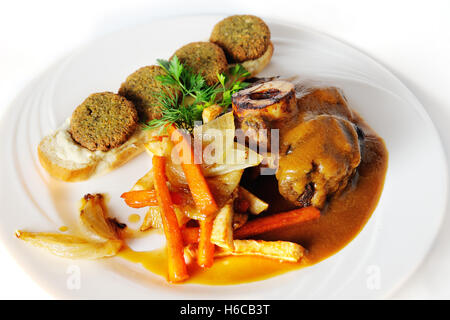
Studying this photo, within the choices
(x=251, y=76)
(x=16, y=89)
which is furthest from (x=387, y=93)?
(x=16, y=89)

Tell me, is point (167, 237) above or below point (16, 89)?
below

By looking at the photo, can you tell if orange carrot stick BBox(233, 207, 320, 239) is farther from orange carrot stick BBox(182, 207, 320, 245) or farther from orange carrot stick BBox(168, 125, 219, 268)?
orange carrot stick BBox(168, 125, 219, 268)

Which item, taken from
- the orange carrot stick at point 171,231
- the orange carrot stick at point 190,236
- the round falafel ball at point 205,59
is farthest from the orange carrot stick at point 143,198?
the round falafel ball at point 205,59

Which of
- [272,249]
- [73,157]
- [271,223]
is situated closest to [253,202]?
[271,223]

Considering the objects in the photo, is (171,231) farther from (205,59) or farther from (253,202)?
(205,59)

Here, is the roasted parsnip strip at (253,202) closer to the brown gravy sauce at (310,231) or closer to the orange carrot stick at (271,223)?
the orange carrot stick at (271,223)

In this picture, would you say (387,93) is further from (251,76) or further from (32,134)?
(32,134)

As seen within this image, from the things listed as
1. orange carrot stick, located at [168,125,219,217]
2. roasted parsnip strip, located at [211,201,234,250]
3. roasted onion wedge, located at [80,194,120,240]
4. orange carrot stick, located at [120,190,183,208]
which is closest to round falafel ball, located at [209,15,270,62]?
orange carrot stick, located at [168,125,219,217]
